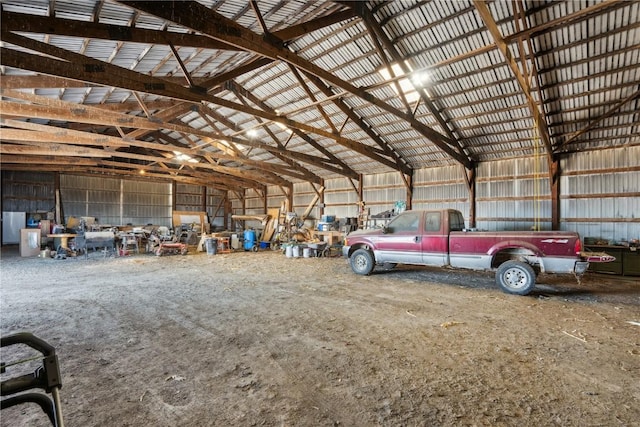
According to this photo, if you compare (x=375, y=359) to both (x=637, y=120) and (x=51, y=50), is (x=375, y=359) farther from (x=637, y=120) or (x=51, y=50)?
(x=637, y=120)

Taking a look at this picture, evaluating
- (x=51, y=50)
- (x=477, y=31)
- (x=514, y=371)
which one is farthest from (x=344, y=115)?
(x=514, y=371)

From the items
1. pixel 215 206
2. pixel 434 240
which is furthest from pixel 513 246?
pixel 215 206

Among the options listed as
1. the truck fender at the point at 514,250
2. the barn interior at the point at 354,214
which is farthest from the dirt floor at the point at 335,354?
the truck fender at the point at 514,250

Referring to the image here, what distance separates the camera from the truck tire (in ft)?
21.1

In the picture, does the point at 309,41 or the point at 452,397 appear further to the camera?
the point at 309,41

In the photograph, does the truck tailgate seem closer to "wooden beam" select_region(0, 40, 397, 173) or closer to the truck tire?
the truck tire

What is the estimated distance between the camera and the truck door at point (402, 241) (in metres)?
7.87

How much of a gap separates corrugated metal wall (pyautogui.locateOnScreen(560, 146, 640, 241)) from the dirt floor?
3600 mm

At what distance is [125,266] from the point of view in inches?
416

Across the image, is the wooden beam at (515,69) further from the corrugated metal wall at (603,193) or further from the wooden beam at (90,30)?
the wooden beam at (90,30)

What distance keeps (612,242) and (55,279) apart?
1627 cm

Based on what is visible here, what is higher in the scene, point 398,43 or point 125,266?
point 398,43

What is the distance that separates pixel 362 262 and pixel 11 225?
20.7 meters

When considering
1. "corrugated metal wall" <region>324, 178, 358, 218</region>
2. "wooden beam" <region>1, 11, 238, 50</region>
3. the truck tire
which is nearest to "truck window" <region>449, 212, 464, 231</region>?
the truck tire
